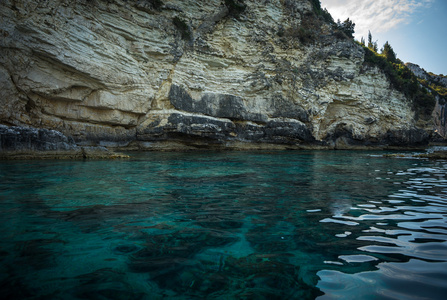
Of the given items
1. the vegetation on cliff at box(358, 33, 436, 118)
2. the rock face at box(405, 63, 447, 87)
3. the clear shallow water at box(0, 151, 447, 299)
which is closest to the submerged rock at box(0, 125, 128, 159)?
the clear shallow water at box(0, 151, 447, 299)

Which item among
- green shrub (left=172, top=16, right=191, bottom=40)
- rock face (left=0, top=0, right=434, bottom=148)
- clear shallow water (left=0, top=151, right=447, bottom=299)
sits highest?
green shrub (left=172, top=16, right=191, bottom=40)

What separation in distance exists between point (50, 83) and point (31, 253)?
15597 mm

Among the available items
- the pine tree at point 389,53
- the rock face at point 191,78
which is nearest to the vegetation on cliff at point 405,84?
the rock face at point 191,78

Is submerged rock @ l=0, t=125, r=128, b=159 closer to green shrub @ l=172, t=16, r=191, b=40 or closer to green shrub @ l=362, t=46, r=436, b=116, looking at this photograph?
green shrub @ l=172, t=16, r=191, b=40

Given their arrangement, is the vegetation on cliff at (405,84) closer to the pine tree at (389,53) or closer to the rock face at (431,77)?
the pine tree at (389,53)

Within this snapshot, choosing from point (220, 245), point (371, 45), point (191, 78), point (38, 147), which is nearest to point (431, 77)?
point (371, 45)

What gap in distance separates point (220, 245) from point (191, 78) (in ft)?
60.5

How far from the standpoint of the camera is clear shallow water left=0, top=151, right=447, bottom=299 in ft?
5.66

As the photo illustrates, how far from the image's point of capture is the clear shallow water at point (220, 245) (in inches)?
67.9

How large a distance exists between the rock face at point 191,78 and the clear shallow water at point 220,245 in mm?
→ 12587

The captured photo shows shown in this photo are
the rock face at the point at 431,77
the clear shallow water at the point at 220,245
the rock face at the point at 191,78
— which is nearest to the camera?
the clear shallow water at the point at 220,245

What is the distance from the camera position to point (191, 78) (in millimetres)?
19281

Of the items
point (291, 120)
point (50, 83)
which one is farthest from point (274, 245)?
point (291, 120)

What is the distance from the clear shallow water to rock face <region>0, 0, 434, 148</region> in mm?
12587
